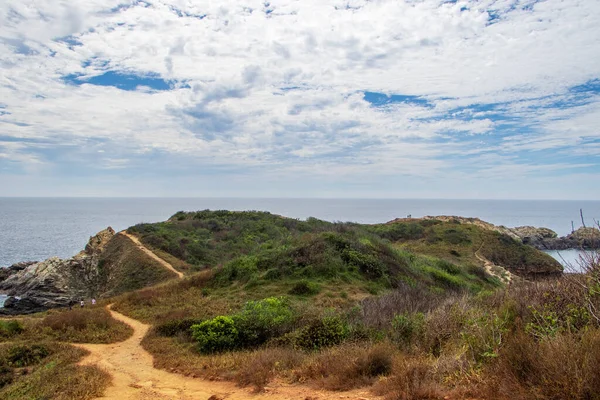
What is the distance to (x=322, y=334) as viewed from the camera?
11.7 metres

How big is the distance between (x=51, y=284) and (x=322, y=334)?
32.9m

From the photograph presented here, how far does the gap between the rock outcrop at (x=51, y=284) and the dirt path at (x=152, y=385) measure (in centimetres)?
2392

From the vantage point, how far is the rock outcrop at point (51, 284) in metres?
33.4

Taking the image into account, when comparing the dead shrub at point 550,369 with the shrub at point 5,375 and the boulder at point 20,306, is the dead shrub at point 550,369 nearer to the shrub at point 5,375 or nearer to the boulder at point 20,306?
the shrub at point 5,375

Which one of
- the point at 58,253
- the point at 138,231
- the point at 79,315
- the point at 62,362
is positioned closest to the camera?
the point at 62,362

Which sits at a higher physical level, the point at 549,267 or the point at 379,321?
the point at 379,321

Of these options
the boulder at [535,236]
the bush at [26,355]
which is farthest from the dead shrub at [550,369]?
the boulder at [535,236]

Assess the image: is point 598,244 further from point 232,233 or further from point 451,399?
point 232,233

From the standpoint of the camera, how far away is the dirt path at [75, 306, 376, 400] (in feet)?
25.7

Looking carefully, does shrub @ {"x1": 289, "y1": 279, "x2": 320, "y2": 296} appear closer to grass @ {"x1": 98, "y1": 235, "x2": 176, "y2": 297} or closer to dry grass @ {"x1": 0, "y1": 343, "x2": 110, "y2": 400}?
dry grass @ {"x1": 0, "y1": 343, "x2": 110, "y2": 400}

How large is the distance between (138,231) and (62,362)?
3805 cm

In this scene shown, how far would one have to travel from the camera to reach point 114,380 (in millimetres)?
10312

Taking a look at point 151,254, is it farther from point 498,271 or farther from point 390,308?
point 498,271

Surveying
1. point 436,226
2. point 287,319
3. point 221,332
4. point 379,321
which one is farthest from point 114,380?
point 436,226
